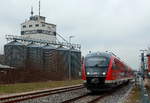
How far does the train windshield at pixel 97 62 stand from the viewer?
952 inches

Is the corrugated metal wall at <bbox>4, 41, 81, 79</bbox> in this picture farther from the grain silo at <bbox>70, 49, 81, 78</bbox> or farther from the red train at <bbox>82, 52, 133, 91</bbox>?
the red train at <bbox>82, 52, 133, 91</bbox>

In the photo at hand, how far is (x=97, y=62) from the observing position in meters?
24.4

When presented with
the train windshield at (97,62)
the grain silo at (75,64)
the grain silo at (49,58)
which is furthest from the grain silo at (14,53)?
the train windshield at (97,62)

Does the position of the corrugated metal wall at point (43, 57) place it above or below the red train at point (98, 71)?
above

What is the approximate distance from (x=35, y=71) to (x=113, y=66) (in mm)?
32554

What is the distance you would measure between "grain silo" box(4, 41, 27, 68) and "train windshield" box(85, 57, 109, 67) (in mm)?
52356

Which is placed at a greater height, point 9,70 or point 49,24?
point 49,24

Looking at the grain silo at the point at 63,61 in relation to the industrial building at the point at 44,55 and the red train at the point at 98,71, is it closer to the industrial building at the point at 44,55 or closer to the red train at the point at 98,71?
the industrial building at the point at 44,55

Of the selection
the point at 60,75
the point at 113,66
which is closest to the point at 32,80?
the point at 60,75

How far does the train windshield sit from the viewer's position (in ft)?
79.4

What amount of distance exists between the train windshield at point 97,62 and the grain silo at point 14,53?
52.4 meters

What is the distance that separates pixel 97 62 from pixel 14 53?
5681cm

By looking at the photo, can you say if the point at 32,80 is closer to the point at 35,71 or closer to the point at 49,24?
the point at 35,71

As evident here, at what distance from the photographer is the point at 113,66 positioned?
25312 mm
